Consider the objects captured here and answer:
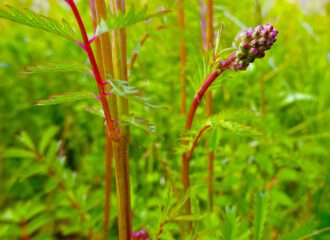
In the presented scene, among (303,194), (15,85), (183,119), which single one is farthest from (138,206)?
(15,85)

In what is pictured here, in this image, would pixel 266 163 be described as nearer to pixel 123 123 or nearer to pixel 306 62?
pixel 123 123

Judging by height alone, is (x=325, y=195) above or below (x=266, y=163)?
below

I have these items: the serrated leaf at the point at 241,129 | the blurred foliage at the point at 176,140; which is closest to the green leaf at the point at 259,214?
the blurred foliage at the point at 176,140

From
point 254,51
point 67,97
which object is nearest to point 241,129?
point 254,51

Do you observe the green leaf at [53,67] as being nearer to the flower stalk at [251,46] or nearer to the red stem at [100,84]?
the red stem at [100,84]

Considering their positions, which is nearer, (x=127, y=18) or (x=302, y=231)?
(x=127, y=18)

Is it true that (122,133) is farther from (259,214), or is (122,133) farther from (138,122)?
(259,214)

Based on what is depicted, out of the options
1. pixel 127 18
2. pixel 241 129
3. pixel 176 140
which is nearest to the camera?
pixel 127 18

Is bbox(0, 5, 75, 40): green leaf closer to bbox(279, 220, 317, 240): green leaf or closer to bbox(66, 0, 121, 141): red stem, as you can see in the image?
bbox(66, 0, 121, 141): red stem
